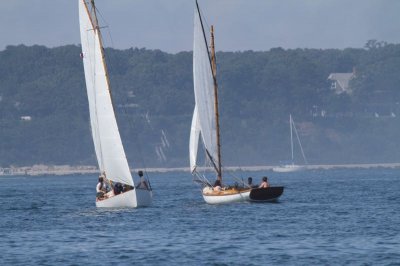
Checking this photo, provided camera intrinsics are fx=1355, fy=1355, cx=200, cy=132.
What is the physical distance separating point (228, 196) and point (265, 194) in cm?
266

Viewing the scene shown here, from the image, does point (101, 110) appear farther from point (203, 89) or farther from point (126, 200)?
point (203, 89)

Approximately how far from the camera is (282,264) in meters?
51.2

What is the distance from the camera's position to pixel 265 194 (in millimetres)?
83688

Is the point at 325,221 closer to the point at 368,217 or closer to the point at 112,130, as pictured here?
the point at 368,217

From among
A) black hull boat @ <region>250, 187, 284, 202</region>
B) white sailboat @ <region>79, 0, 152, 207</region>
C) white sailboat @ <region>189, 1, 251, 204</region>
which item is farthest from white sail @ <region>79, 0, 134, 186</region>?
black hull boat @ <region>250, 187, 284, 202</region>

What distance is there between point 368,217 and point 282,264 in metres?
22.4

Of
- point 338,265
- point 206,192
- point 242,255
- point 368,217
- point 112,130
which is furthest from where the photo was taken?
point 206,192

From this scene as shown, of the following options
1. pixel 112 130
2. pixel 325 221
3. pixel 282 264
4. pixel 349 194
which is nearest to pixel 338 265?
pixel 282 264

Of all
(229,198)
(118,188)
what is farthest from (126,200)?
(229,198)

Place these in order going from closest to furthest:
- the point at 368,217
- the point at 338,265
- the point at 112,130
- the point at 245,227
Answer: the point at 338,265
the point at 245,227
the point at 368,217
the point at 112,130

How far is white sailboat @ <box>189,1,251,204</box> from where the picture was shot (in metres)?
83.1

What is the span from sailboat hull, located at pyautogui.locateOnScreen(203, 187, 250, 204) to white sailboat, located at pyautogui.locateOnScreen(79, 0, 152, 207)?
5172mm

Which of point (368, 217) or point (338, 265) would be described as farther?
point (368, 217)

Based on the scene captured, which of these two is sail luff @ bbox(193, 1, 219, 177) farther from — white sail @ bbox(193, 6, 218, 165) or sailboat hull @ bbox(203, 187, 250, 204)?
sailboat hull @ bbox(203, 187, 250, 204)
